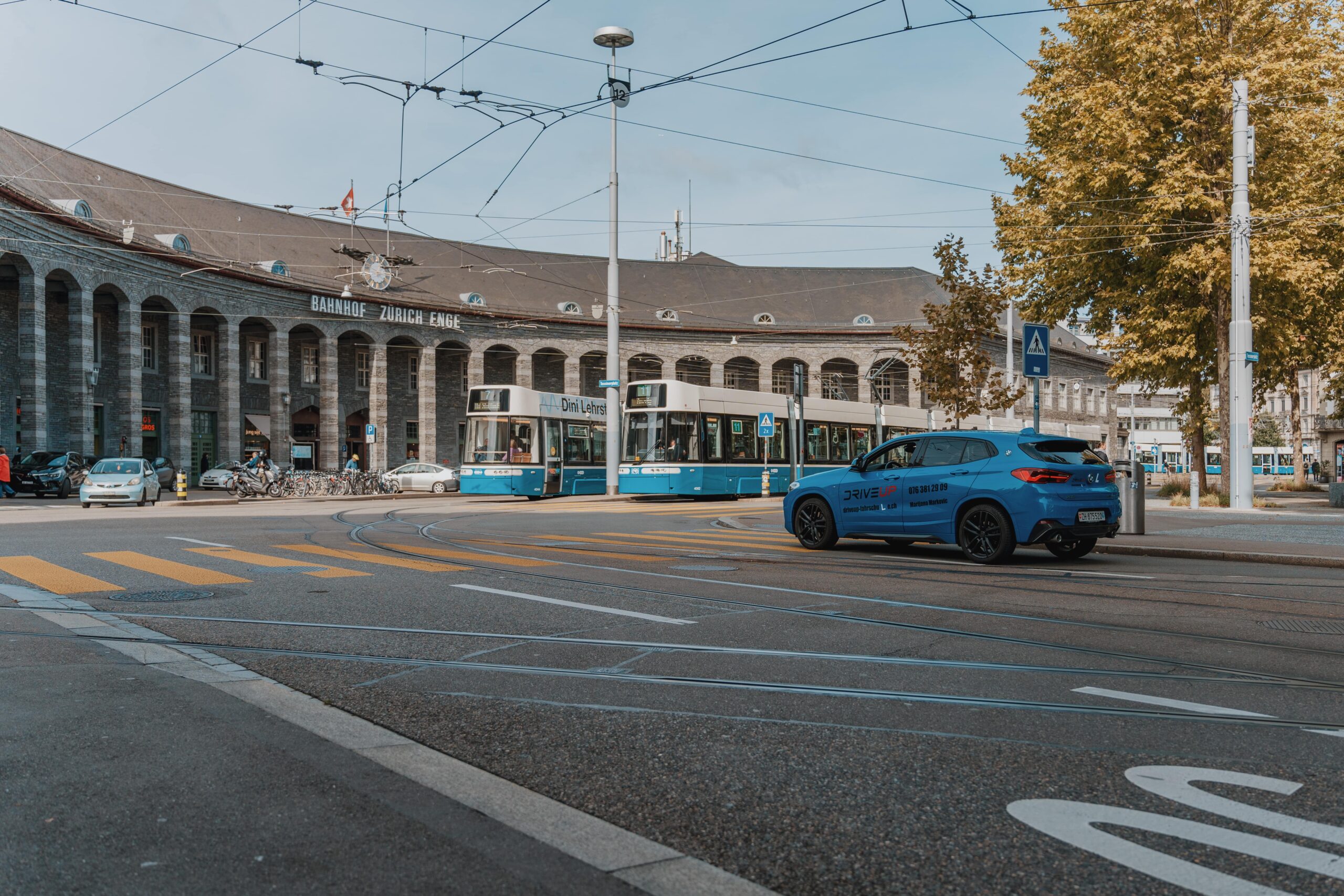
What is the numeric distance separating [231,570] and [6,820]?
8.16m

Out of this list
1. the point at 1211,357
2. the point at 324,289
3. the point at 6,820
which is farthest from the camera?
the point at 324,289

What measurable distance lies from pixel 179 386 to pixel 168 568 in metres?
40.8

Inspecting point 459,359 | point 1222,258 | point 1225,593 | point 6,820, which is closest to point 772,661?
point 6,820

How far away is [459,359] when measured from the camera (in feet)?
214

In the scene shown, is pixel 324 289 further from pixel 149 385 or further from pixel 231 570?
pixel 231 570

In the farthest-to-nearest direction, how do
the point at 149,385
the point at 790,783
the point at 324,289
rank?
1. the point at 324,289
2. the point at 149,385
3. the point at 790,783

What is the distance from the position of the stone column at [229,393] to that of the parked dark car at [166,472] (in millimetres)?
4081

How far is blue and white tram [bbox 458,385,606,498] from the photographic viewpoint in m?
32.9

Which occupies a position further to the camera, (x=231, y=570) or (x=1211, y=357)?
(x=1211, y=357)

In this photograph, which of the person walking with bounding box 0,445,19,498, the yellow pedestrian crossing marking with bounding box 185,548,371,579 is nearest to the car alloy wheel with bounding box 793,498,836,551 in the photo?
the yellow pedestrian crossing marking with bounding box 185,548,371,579

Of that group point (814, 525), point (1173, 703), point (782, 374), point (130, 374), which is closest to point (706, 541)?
point (814, 525)

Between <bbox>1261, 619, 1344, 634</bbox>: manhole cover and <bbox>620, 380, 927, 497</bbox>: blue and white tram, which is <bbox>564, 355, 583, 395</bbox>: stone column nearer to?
<bbox>620, 380, 927, 497</bbox>: blue and white tram

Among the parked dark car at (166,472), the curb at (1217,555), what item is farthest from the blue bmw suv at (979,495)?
the parked dark car at (166,472)

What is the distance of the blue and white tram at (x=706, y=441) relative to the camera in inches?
1232
